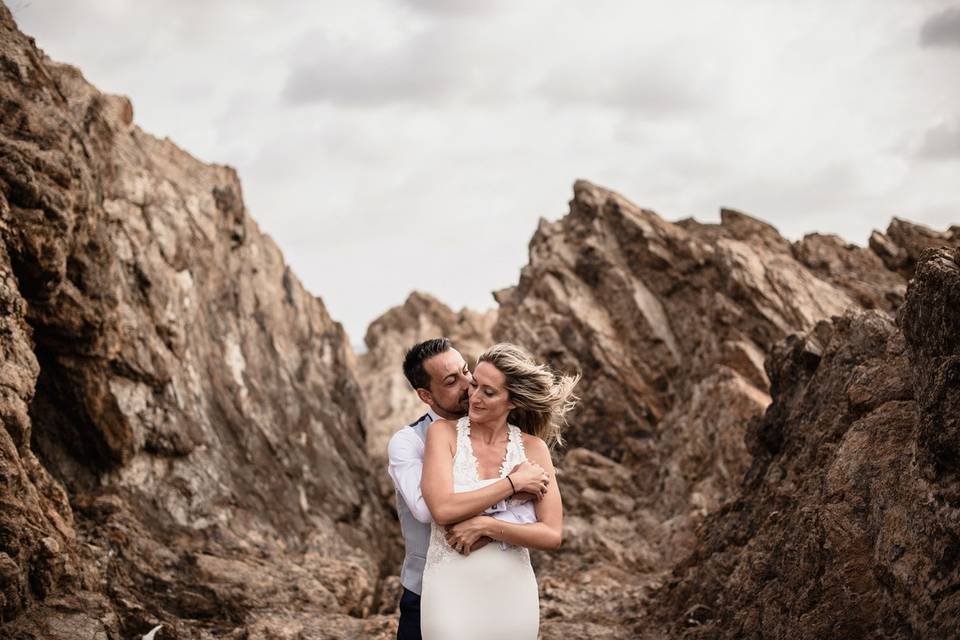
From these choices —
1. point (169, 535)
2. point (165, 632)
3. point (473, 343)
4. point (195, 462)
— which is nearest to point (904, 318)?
point (165, 632)

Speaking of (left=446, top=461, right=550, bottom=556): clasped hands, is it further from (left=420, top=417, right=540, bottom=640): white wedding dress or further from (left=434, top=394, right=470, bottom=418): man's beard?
(left=434, top=394, right=470, bottom=418): man's beard

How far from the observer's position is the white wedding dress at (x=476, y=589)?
638cm

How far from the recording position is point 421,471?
22.6ft

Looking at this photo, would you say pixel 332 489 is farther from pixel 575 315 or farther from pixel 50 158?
pixel 50 158

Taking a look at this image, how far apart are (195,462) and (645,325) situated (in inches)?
612

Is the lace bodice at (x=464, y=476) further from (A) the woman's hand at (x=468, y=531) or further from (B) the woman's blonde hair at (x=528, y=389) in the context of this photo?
(B) the woman's blonde hair at (x=528, y=389)

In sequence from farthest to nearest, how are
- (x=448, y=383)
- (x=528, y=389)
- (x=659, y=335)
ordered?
(x=659, y=335), (x=448, y=383), (x=528, y=389)

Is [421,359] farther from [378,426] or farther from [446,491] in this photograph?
[378,426]

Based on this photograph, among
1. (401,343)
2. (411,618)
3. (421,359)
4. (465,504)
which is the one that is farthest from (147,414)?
(401,343)

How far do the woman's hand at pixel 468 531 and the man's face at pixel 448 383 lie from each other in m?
1.37

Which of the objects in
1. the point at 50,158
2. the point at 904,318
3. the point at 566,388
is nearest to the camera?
the point at 566,388

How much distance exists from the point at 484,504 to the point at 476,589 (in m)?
0.65

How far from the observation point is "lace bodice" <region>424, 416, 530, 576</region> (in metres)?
6.54

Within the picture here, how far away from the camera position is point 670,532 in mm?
22328
